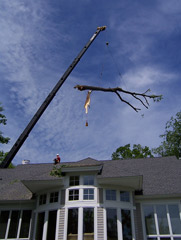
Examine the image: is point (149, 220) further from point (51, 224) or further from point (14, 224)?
point (14, 224)

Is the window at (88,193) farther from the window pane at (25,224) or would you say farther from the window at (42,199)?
the window pane at (25,224)

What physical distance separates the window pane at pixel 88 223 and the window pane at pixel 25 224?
11.2 feet

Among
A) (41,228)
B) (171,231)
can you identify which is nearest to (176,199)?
(171,231)

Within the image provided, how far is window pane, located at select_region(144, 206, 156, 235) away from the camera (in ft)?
37.0

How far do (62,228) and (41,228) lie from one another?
1.61 m

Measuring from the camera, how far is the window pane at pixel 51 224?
1088cm

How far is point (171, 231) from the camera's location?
11.0 metres

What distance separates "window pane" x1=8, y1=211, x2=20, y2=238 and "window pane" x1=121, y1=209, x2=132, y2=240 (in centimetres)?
552

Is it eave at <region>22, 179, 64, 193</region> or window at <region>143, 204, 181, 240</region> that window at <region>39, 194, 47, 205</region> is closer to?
eave at <region>22, 179, 64, 193</region>

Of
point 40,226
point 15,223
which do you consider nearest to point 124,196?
point 40,226

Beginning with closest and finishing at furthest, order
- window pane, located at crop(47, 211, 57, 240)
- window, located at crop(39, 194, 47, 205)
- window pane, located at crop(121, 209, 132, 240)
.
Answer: window pane, located at crop(121, 209, 132, 240) < window pane, located at crop(47, 211, 57, 240) < window, located at crop(39, 194, 47, 205)

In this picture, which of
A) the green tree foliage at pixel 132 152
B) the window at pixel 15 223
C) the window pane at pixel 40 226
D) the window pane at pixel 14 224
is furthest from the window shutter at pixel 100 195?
the green tree foliage at pixel 132 152

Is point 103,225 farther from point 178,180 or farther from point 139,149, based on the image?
point 139,149

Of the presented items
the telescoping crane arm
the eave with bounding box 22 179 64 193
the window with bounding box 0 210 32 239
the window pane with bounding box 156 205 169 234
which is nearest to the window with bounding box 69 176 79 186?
the eave with bounding box 22 179 64 193
